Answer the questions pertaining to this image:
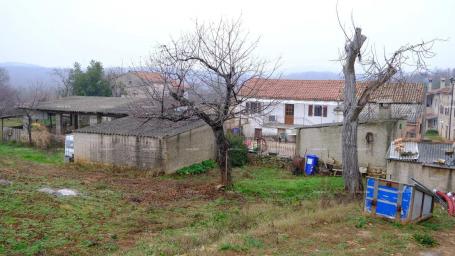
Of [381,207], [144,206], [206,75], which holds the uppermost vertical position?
[206,75]

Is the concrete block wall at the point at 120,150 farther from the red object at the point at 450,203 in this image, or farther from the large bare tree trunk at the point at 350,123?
the red object at the point at 450,203

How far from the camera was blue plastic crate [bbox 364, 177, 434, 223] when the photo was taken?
9906 mm

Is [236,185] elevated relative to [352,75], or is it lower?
lower

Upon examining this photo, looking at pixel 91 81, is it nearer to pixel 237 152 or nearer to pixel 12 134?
pixel 12 134

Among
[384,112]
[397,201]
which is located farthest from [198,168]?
[397,201]

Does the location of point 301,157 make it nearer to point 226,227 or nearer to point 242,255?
point 226,227

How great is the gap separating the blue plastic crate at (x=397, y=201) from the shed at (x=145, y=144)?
10543 millimetres

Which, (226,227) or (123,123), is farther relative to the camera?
(123,123)

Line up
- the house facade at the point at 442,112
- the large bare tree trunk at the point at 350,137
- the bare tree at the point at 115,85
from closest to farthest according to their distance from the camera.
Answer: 1. the large bare tree trunk at the point at 350,137
2. the house facade at the point at 442,112
3. the bare tree at the point at 115,85

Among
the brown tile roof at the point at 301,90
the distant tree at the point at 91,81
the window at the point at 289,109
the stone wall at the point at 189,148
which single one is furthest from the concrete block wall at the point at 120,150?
the distant tree at the point at 91,81

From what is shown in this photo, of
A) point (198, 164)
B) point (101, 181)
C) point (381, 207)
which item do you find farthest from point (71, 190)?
point (381, 207)

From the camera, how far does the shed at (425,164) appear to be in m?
15.2

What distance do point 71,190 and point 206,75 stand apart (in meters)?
6.48

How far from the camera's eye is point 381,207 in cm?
1050
